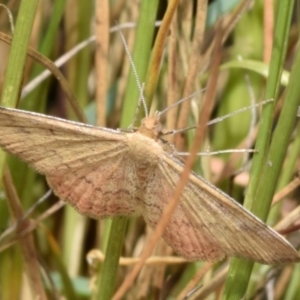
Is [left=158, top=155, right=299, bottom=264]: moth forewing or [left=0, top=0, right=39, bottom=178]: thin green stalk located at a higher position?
[left=0, top=0, right=39, bottom=178]: thin green stalk

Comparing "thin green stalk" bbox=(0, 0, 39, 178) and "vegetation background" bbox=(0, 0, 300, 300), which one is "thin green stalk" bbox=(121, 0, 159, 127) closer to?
"vegetation background" bbox=(0, 0, 300, 300)

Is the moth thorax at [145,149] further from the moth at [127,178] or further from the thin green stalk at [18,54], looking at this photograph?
the thin green stalk at [18,54]

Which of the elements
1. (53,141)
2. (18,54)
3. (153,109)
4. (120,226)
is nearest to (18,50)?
(18,54)

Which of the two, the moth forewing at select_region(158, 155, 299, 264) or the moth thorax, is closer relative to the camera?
the moth forewing at select_region(158, 155, 299, 264)

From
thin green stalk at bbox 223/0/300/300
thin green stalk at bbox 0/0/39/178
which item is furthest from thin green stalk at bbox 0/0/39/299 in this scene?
thin green stalk at bbox 223/0/300/300

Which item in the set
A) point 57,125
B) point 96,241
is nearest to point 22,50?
point 57,125

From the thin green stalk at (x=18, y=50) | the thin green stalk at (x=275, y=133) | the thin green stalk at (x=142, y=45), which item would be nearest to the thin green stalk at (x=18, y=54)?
the thin green stalk at (x=18, y=50)

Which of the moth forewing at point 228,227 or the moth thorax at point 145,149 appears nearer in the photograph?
the moth forewing at point 228,227

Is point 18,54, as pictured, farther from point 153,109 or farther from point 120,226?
point 153,109
